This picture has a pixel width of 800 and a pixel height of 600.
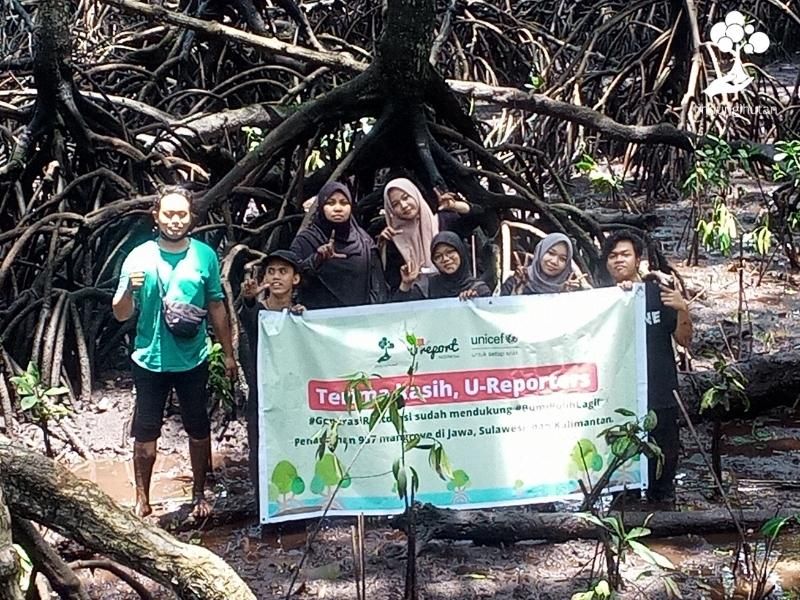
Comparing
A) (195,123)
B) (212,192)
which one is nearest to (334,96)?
(212,192)

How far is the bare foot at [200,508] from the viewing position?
473 cm

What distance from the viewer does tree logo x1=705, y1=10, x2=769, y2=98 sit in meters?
8.46

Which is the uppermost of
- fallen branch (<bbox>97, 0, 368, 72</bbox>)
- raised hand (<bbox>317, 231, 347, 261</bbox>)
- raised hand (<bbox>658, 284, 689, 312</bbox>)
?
fallen branch (<bbox>97, 0, 368, 72</bbox>)

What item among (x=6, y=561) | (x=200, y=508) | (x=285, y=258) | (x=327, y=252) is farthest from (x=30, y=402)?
(x=6, y=561)

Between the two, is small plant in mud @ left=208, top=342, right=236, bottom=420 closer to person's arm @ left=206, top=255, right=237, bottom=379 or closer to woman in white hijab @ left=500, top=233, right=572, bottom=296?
person's arm @ left=206, top=255, right=237, bottom=379

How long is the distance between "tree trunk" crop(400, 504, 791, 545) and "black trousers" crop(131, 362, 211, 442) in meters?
0.97

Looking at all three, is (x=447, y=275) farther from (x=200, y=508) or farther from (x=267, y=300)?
(x=200, y=508)

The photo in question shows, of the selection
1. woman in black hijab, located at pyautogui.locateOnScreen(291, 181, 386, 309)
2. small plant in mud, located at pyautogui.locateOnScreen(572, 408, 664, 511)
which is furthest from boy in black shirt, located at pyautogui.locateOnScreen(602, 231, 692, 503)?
woman in black hijab, located at pyautogui.locateOnScreen(291, 181, 386, 309)

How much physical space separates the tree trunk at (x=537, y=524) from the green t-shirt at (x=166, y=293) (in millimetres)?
1047

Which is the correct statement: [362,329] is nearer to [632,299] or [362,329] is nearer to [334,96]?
[632,299]

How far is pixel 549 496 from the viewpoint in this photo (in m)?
4.63

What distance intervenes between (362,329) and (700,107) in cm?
512

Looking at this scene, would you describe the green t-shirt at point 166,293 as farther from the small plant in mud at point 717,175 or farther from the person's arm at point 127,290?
the small plant in mud at point 717,175

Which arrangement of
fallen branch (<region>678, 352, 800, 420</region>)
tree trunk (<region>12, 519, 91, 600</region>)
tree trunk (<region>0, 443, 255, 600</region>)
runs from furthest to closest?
1. fallen branch (<region>678, 352, 800, 420</region>)
2. tree trunk (<region>12, 519, 91, 600</region>)
3. tree trunk (<region>0, 443, 255, 600</region>)
